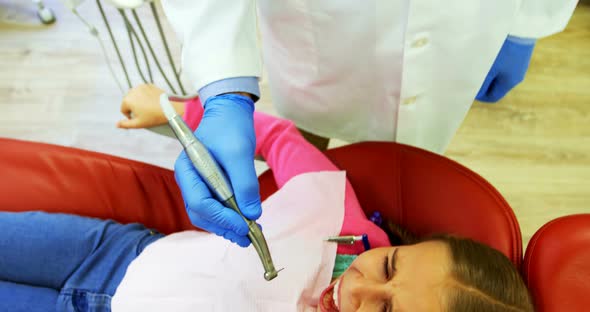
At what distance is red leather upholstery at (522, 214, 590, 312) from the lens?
83 cm

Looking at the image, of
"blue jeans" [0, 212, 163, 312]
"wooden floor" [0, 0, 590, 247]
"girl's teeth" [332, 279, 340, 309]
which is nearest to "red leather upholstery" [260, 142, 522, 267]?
"girl's teeth" [332, 279, 340, 309]

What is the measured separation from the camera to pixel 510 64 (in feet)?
3.28

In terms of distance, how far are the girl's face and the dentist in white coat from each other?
0.24 m

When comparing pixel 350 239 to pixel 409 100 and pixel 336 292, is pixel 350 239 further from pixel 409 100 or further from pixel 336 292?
pixel 409 100

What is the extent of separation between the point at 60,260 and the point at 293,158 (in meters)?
0.59

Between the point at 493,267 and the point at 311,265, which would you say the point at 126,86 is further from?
the point at 493,267

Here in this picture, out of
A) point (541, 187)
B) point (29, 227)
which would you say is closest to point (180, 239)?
point (29, 227)

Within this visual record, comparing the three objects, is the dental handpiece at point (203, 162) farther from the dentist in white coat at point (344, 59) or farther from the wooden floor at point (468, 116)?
the wooden floor at point (468, 116)

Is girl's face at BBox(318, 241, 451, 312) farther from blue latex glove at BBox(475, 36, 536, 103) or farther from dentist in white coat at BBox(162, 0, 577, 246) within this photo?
blue latex glove at BBox(475, 36, 536, 103)

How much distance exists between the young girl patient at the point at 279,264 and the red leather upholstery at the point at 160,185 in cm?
6

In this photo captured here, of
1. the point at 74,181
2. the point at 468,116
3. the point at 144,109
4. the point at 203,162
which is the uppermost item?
the point at 203,162

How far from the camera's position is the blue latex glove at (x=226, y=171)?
71 centimetres

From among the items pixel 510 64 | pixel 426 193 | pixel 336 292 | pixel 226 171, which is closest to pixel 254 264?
pixel 336 292

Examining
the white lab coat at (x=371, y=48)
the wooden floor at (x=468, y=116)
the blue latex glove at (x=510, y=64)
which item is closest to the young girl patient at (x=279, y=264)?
the white lab coat at (x=371, y=48)
